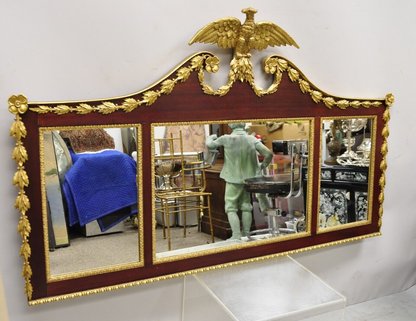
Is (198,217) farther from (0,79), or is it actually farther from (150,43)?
(0,79)

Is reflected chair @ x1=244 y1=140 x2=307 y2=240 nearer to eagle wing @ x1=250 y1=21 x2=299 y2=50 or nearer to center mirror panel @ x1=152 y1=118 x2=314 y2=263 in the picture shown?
center mirror panel @ x1=152 y1=118 x2=314 y2=263

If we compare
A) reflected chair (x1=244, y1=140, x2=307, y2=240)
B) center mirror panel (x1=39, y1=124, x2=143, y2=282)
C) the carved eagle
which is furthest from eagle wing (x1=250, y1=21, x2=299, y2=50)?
center mirror panel (x1=39, y1=124, x2=143, y2=282)

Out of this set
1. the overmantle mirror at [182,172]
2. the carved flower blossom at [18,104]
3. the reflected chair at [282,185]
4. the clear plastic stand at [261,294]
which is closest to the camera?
the carved flower blossom at [18,104]

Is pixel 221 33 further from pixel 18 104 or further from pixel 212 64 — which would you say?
pixel 18 104

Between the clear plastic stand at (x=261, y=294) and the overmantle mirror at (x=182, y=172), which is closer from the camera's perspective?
the overmantle mirror at (x=182, y=172)

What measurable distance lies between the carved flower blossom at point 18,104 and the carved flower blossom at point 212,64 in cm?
74

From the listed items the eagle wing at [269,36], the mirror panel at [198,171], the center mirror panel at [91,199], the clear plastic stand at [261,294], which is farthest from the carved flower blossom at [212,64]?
the clear plastic stand at [261,294]

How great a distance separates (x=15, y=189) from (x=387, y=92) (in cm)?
200

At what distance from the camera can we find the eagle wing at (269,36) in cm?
187

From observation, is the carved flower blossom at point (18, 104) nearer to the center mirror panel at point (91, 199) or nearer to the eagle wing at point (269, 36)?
the center mirror panel at point (91, 199)

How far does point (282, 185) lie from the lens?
2.11 meters

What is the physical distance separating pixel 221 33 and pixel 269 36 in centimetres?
24

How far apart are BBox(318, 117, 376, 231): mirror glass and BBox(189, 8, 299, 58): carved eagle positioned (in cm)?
51

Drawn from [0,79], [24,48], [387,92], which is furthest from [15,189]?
[387,92]
